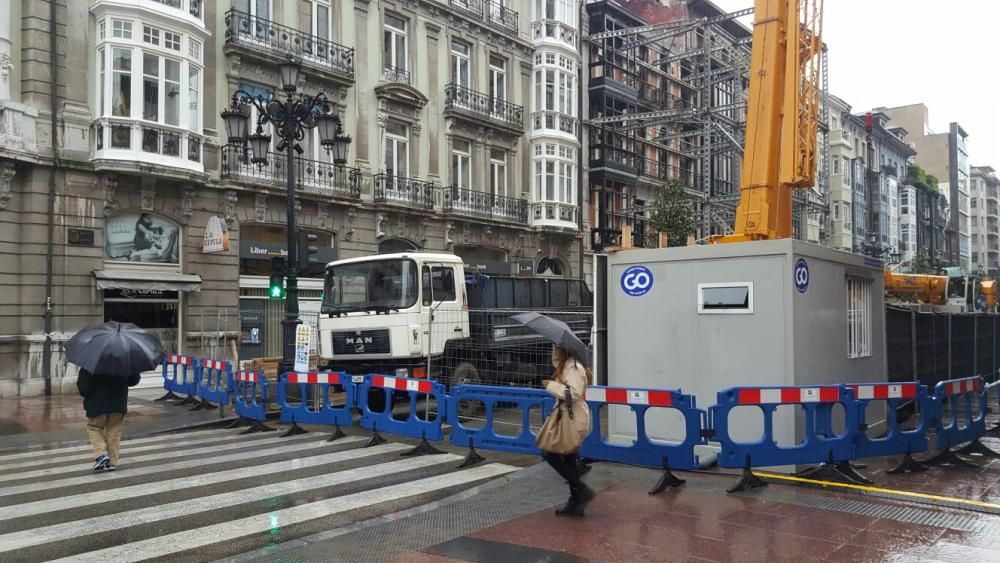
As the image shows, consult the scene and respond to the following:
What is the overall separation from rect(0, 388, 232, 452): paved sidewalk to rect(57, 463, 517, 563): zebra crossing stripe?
20.8 feet

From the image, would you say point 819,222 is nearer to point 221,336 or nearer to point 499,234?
point 499,234

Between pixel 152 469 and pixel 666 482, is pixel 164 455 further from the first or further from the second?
pixel 666 482

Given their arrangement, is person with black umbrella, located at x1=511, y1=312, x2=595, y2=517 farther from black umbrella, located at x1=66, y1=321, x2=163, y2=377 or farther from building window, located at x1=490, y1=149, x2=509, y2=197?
building window, located at x1=490, y1=149, x2=509, y2=197

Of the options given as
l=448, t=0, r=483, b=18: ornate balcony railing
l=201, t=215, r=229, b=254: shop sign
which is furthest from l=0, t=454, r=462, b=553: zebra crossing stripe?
l=448, t=0, r=483, b=18: ornate balcony railing

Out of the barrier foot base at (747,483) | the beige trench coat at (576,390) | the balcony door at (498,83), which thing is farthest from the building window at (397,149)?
the beige trench coat at (576,390)

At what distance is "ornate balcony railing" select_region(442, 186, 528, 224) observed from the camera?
28.4 m

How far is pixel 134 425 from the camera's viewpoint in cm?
1291

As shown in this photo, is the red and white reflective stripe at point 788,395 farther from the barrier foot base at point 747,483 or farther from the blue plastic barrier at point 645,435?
the barrier foot base at point 747,483

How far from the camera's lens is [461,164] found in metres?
29.6

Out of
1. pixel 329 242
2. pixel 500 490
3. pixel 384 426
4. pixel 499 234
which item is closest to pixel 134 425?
pixel 384 426

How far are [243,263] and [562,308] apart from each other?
999 centimetres

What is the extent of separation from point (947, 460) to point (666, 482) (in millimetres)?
3606

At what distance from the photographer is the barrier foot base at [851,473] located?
760cm

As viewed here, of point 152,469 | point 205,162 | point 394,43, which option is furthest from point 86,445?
point 394,43
